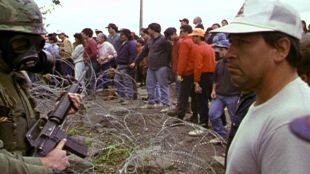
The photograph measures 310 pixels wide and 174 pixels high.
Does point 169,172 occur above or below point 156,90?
above

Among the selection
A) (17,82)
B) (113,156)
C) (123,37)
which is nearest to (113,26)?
(123,37)

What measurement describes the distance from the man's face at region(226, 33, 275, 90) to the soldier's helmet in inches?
42.8

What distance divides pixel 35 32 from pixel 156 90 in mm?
8332

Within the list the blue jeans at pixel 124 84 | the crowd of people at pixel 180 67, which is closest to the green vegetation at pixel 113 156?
the crowd of people at pixel 180 67

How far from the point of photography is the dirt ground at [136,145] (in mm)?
4809

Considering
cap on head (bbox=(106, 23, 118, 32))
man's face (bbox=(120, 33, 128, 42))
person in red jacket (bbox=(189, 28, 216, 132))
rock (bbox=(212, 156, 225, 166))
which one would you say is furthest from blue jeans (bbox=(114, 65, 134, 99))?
rock (bbox=(212, 156, 225, 166))

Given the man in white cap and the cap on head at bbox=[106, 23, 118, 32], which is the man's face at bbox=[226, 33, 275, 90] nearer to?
the man in white cap

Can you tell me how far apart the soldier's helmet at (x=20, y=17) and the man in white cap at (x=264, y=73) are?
3.46ft

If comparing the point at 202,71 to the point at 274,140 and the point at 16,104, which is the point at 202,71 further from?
the point at 274,140

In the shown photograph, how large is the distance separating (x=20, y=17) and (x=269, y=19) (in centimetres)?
125

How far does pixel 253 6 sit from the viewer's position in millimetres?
1847

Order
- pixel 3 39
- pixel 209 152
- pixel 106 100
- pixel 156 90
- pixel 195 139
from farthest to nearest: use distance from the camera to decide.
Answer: pixel 156 90, pixel 106 100, pixel 195 139, pixel 209 152, pixel 3 39

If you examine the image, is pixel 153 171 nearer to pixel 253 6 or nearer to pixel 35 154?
pixel 35 154

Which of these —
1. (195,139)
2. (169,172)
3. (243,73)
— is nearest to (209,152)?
(195,139)
